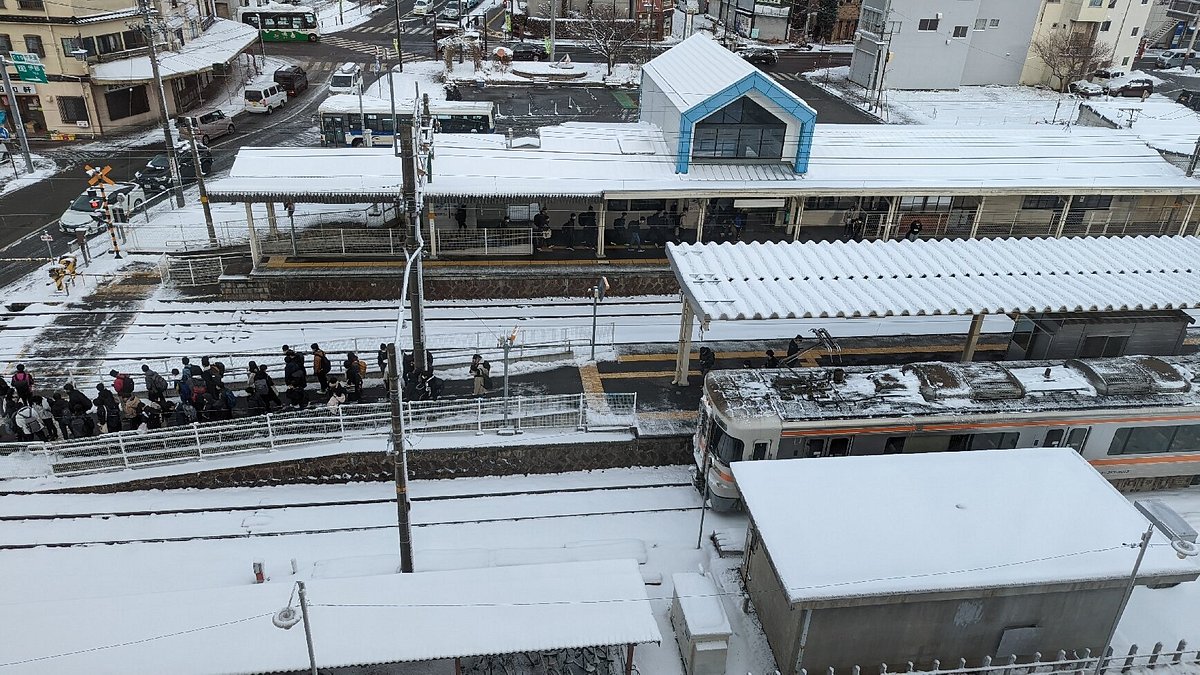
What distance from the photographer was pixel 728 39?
6644 centimetres

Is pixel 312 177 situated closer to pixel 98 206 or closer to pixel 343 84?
pixel 98 206

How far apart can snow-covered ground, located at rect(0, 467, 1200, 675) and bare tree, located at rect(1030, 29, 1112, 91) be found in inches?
1825

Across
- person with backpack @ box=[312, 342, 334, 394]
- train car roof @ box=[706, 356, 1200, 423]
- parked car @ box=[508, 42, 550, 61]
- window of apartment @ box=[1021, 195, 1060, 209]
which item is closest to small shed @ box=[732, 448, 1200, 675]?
train car roof @ box=[706, 356, 1200, 423]

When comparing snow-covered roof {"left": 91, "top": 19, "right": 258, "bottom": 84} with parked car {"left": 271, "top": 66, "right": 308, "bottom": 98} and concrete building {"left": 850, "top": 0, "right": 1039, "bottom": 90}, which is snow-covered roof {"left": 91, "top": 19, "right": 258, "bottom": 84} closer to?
parked car {"left": 271, "top": 66, "right": 308, "bottom": 98}

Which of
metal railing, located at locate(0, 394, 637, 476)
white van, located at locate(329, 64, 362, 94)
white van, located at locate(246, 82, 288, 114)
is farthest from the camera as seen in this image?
white van, located at locate(329, 64, 362, 94)

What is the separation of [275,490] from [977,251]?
21.0 m

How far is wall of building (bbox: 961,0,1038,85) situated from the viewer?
182 ft

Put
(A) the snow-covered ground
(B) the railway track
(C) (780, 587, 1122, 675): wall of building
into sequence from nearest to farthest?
(C) (780, 587, 1122, 675): wall of building → (A) the snow-covered ground → (B) the railway track

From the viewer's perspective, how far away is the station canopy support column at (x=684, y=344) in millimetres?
21641

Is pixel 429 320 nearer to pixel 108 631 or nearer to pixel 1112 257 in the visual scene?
pixel 108 631

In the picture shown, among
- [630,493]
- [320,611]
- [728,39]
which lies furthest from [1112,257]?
[728,39]

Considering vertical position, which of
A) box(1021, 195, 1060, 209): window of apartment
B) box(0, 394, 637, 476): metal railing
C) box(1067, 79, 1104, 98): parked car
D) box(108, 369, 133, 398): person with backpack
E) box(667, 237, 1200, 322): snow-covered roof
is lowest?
box(0, 394, 637, 476): metal railing

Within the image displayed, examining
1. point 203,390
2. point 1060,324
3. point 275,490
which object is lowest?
point 275,490

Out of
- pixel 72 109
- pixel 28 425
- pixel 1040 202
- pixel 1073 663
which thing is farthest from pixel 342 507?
pixel 72 109
